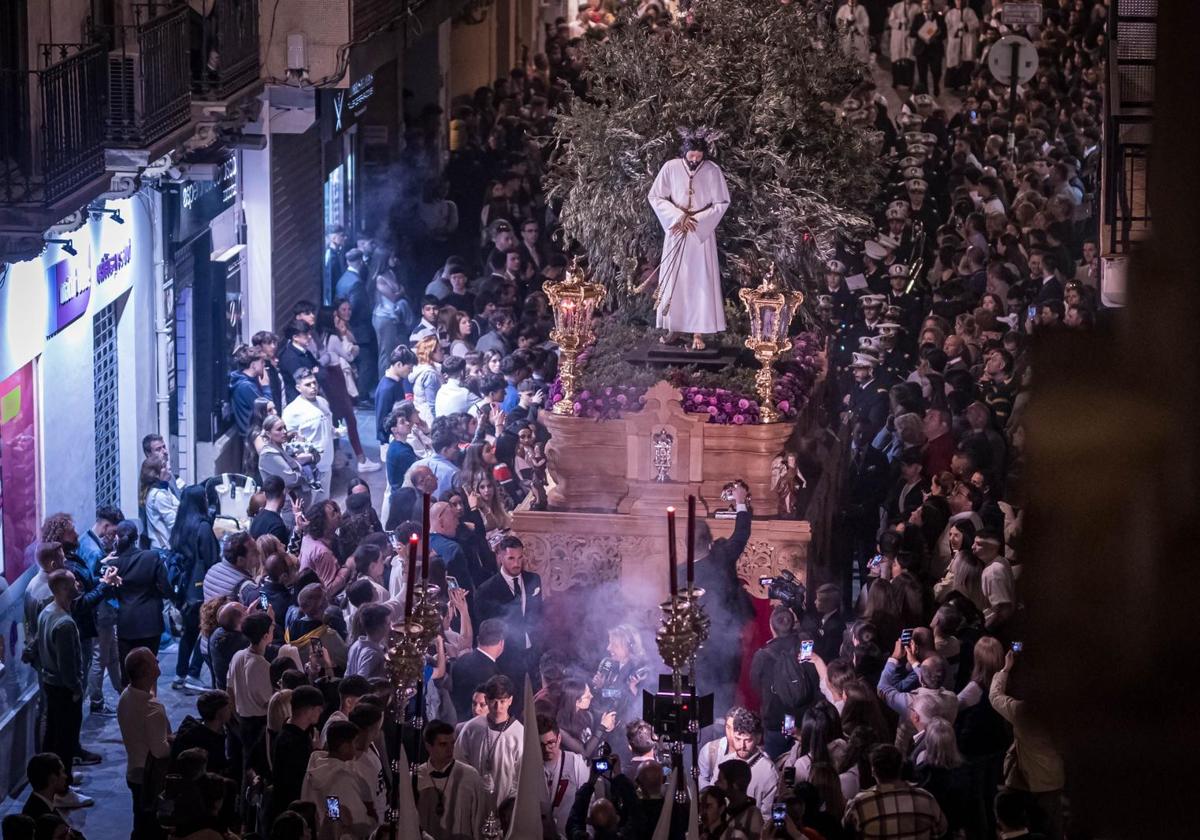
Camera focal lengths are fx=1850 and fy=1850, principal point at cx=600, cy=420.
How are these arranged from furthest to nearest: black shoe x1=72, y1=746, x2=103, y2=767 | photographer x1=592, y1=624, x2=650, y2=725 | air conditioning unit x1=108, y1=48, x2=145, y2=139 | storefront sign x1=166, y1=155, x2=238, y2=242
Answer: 1. storefront sign x1=166, y1=155, x2=238, y2=242
2. air conditioning unit x1=108, y1=48, x2=145, y2=139
3. black shoe x1=72, y1=746, x2=103, y2=767
4. photographer x1=592, y1=624, x2=650, y2=725

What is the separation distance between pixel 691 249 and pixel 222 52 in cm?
505

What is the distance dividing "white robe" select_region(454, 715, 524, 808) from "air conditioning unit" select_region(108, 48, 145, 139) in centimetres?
642

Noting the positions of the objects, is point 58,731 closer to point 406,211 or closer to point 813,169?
point 813,169

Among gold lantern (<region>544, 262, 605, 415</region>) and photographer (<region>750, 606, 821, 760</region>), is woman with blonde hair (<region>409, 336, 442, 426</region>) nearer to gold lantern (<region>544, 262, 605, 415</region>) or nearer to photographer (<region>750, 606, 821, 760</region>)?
gold lantern (<region>544, 262, 605, 415</region>)

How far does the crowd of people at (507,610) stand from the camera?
7.61 meters

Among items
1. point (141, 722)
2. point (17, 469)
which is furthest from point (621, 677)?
point (17, 469)

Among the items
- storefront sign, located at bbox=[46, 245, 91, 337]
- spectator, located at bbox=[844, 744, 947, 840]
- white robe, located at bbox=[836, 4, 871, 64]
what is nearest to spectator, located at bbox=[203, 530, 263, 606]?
storefront sign, located at bbox=[46, 245, 91, 337]

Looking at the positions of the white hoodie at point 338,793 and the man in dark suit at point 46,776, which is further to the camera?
the man in dark suit at point 46,776

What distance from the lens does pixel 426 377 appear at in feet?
48.7

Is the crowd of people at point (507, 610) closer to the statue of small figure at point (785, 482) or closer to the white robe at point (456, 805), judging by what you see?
the white robe at point (456, 805)

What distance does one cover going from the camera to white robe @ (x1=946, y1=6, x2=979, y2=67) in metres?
30.7

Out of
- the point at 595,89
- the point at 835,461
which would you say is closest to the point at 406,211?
the point at 595,89

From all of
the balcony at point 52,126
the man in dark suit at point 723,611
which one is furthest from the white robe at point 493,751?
the balcony at point 52,126

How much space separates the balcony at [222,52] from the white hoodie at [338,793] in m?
8.91
